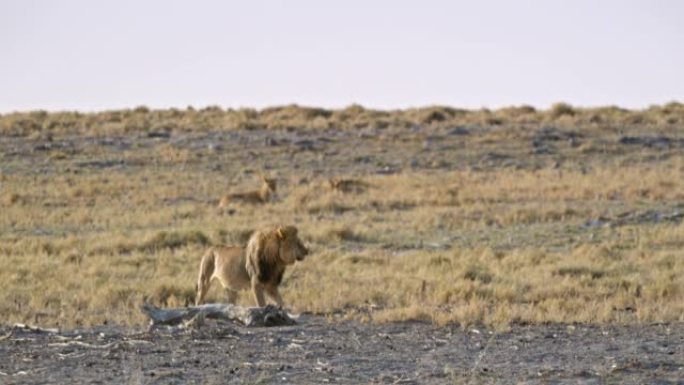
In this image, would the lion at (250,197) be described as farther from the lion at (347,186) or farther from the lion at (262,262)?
the lion at (262,262)

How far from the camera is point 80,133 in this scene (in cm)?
4434

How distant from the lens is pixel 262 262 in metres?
14.6

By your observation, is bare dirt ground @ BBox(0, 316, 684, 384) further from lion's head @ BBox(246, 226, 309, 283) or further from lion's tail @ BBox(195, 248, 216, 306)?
lion's tail @ BBox(195, 248, 216, 306)

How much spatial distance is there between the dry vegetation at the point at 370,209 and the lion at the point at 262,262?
0.58 m

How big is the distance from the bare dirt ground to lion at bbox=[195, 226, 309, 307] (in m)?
1.33

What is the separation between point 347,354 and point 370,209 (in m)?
17.5

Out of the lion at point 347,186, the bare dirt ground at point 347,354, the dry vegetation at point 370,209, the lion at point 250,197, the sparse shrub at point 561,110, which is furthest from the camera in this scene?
the sparse shrub at point 561,110

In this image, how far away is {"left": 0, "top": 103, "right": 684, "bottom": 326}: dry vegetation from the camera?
1577cm

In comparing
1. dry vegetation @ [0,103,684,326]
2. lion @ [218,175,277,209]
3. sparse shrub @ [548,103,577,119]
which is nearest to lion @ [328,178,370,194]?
dry vegetation @ [0,103,684,326]

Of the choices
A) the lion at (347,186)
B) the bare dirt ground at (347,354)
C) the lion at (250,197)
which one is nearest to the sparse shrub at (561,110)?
the lion at (347,186)

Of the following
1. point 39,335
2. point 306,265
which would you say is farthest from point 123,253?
point 39,335

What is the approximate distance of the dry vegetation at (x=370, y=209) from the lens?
1577 cm

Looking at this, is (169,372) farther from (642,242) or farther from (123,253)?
(642,242)

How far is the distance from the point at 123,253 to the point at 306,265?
144 inches
